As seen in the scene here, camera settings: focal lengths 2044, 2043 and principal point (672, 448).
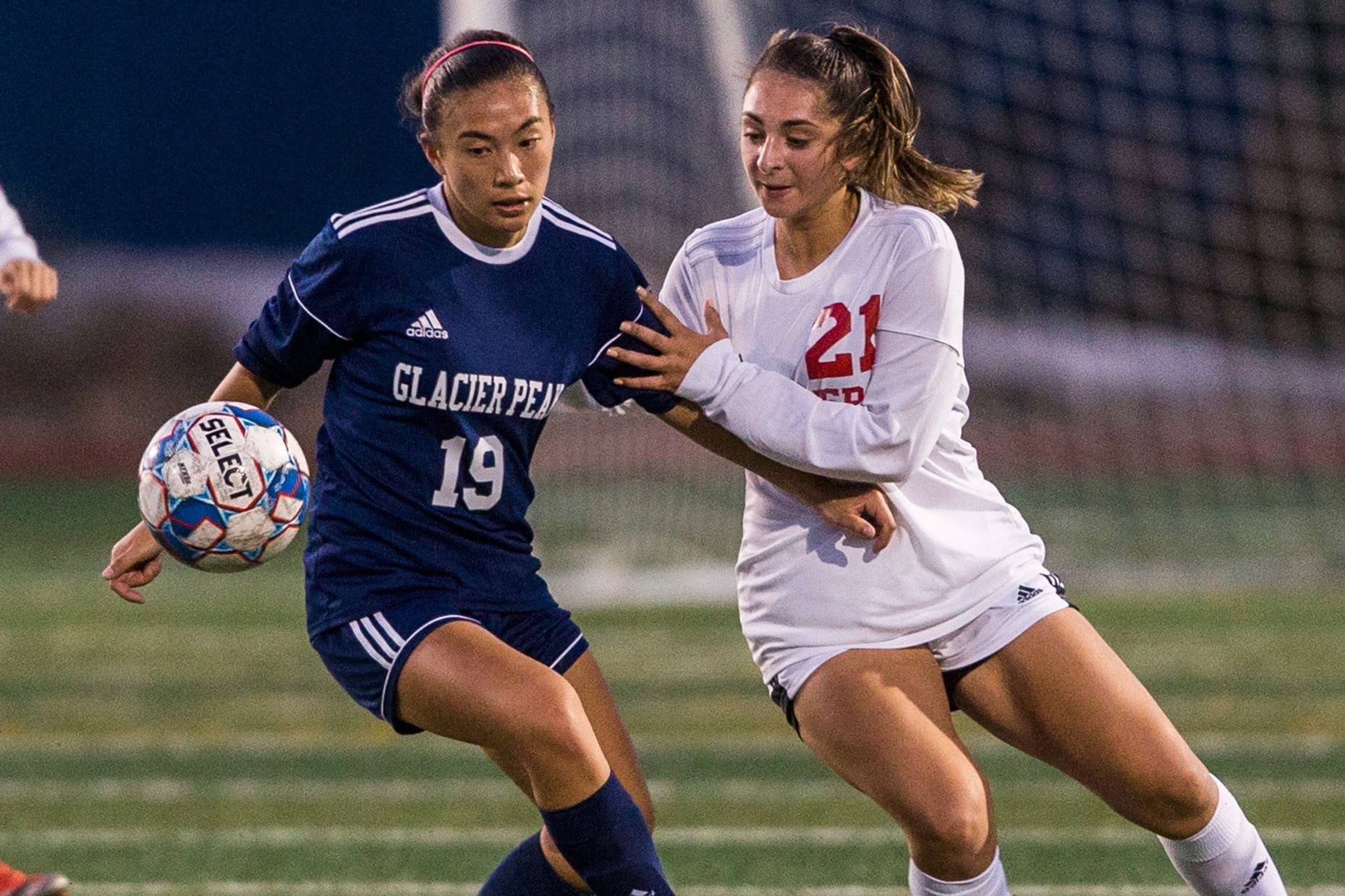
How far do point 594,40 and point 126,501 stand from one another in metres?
10.8

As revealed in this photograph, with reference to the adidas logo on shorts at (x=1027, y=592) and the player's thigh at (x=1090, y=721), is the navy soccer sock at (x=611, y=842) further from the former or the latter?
the adidas logo on shorts at (x=1027, y=592)

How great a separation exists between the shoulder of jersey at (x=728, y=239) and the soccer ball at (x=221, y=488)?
92cm

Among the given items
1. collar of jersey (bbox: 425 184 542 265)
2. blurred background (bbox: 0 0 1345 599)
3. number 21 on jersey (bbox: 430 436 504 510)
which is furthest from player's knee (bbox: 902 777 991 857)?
blurred background (bbox: 0 0 1345 599)

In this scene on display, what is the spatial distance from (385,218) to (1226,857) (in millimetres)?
2032

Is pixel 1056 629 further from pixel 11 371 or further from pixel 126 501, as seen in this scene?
pixel 11 371

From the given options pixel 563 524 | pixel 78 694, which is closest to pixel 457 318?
pixel 78 694

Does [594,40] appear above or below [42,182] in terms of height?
above

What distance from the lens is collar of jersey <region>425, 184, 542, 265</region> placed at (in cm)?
397

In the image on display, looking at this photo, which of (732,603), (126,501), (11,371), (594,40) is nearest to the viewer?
(594,40)

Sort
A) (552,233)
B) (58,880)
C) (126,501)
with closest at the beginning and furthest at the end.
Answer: (58,880) < (552,233) < (126,501)

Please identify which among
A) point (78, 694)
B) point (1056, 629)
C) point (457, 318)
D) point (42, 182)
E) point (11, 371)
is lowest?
point (11, 371)

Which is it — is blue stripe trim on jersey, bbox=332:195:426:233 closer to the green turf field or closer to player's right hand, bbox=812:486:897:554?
player's right hand, bbox=812:486:897:554

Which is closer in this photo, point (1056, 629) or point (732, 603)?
point (1056, 629)

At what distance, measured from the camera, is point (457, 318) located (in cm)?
390
